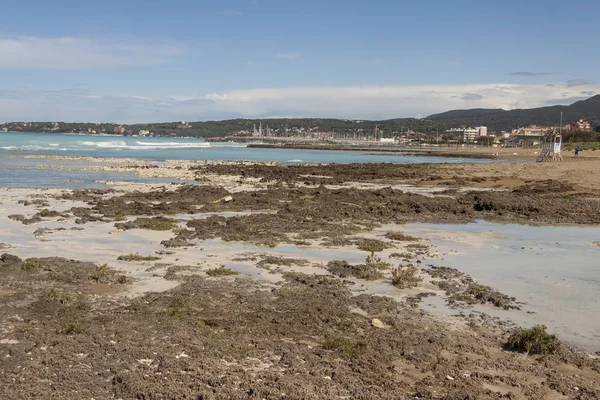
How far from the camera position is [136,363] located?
6.93 metres

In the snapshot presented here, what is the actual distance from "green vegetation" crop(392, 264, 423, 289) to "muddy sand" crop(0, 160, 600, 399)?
1.4 inches

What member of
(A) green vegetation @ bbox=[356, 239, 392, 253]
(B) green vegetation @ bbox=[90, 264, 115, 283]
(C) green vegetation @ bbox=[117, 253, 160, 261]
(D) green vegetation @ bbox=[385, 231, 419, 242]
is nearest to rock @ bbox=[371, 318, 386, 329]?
(B) green vegetation @ bbox=[90, 264, 115, 283]

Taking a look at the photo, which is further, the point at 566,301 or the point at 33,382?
the point at 566,301

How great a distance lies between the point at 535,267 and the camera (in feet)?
43.8

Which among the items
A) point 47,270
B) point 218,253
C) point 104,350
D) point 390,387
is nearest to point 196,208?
point 218,253

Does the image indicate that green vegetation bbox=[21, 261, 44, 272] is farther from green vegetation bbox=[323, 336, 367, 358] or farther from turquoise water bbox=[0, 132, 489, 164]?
turquoise water bbox=[0, 132, 489, 164]

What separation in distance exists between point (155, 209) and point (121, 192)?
752 centimetres

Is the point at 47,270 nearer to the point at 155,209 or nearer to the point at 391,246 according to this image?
the point at 391,246

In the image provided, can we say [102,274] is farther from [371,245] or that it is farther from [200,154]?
[200,154]

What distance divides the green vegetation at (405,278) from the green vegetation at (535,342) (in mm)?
3347

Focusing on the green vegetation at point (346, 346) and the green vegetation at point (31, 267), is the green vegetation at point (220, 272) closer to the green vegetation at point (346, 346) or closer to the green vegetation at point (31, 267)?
the green vegetation at point (31, 267)

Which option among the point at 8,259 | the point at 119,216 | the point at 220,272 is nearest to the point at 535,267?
the point at 220,272

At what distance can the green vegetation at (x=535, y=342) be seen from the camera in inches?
307

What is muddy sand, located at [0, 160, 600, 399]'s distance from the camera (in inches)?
258
